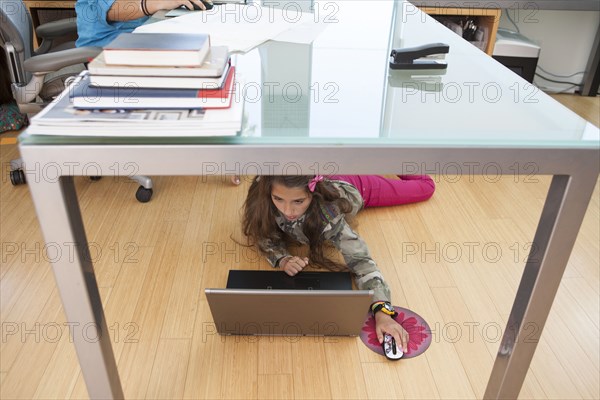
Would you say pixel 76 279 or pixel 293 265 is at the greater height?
pixel 76 279

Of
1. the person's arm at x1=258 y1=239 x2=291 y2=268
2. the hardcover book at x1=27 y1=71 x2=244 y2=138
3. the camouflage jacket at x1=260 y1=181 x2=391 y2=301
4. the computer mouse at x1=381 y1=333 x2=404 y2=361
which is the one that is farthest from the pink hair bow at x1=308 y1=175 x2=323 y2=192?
the hardcover book at x1=27 y1=71 x2=244 y2=138

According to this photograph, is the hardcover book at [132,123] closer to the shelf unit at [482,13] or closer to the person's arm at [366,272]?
the person's arm at [366,272]

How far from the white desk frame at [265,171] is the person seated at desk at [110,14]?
99cm

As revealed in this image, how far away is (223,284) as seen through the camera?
1.59 metres

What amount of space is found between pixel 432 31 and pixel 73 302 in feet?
3.60

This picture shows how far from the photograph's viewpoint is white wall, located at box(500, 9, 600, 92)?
311 cm

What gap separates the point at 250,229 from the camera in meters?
1.70

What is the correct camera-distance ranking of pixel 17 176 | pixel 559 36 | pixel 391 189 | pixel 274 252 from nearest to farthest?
1. pixel 274 252
2. pixel 391 189
3. pixel 17 176
4. pixel 559 36

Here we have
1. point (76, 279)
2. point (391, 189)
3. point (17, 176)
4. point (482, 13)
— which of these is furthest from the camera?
point (482, 13)

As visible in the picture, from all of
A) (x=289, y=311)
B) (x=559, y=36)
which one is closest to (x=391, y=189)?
(x=289, y=311)

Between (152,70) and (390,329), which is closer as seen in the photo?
(152,70)

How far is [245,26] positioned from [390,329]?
35.1 inches

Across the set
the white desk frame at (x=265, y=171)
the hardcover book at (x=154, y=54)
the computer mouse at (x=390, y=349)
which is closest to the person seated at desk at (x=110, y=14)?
the hardcover book at (x=154, y=54)

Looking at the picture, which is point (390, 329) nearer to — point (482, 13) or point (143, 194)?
point (143, 194)
